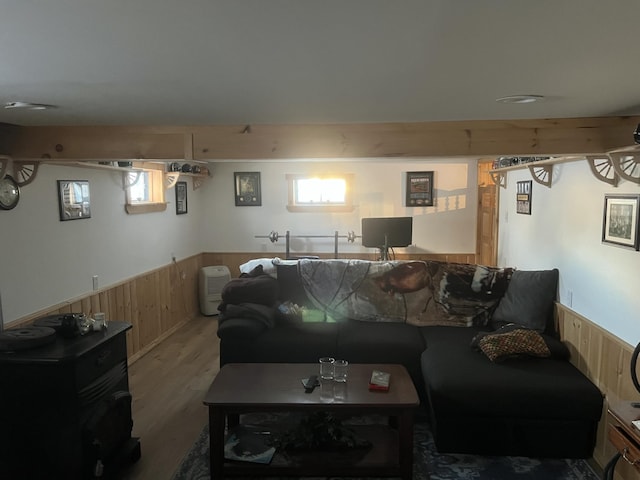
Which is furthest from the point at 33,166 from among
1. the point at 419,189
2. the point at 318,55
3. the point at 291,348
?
the point at 419,189

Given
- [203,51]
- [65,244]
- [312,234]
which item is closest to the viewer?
[203,51]

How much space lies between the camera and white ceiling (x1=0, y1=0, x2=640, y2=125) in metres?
1.04

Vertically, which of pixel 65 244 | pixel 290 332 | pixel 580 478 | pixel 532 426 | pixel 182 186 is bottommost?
pixel 580 478

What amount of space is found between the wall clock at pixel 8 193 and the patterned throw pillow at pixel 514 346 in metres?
3.34

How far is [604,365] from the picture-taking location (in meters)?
2.88

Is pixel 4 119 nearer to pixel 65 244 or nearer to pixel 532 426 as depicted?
pixel 65 244

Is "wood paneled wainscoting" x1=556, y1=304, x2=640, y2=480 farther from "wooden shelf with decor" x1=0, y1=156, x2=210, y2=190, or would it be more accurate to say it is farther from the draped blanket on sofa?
"wooden shelf with decor" x1=0, y1=156, x2=210, y2=190

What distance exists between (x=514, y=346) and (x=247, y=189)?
4526 mm

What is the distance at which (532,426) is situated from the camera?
2904mm

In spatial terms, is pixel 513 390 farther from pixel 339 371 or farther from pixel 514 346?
pixel 339 371

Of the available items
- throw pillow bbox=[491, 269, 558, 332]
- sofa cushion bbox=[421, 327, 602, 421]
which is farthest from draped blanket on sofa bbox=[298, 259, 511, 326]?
sofa cushion bbox=[421, 327, 602, 421]

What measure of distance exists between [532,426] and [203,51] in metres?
2.83

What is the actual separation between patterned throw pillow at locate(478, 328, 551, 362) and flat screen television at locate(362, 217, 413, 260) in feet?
8.87

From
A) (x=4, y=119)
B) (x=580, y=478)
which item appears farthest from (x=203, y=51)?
(x=580, y=478)
